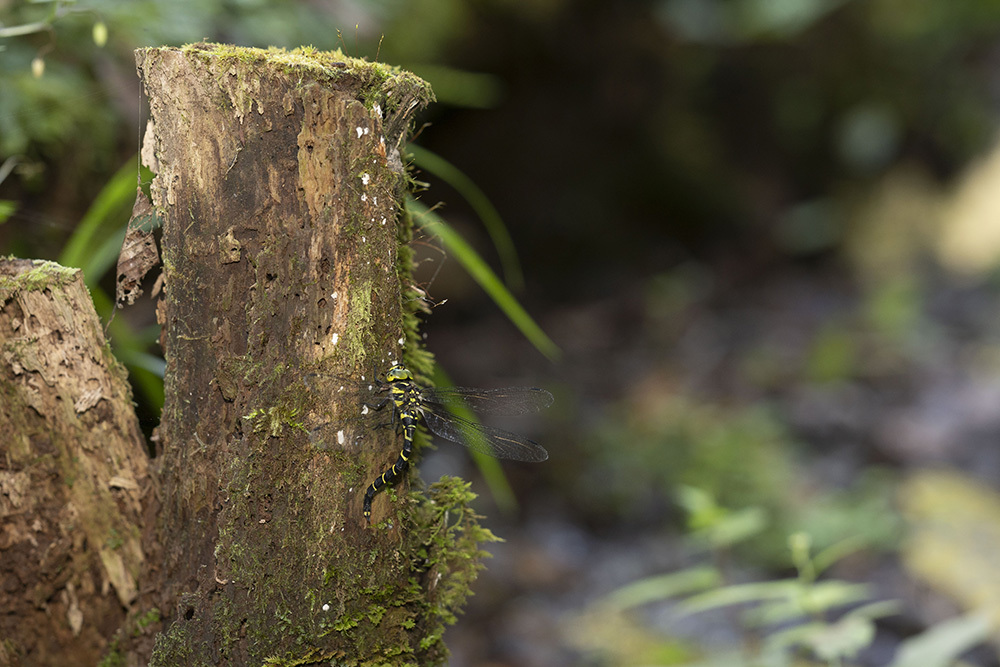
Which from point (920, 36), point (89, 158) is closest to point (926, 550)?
point (89, 158)

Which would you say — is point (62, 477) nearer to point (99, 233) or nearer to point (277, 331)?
point (277, 331)

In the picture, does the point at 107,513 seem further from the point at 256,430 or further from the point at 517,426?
the point at 517,426

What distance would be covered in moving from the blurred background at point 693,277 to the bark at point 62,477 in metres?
0.13

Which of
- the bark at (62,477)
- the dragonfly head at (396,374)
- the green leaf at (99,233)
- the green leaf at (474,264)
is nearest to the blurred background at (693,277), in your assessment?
the green leaf at (99,233)

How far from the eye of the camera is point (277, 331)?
3.91 ft

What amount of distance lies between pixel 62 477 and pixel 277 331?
0.51 m

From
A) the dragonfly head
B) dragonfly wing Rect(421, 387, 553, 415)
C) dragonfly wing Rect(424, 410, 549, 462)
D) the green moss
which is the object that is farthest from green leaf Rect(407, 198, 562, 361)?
the green moss

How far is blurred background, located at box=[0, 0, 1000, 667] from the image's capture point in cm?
225

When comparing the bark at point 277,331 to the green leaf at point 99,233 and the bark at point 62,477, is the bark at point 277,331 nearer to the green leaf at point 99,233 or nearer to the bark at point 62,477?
the bark at point 62,477

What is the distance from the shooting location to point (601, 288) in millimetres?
6738

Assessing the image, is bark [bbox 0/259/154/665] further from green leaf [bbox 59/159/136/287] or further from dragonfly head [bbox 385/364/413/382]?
dragonfly head [bbox 385/364/413/382]

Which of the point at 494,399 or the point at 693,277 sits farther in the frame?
the point at 693,277

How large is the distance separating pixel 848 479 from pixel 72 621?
406 centimetres

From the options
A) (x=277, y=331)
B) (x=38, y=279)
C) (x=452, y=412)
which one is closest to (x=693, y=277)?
(x=452, y=412)
